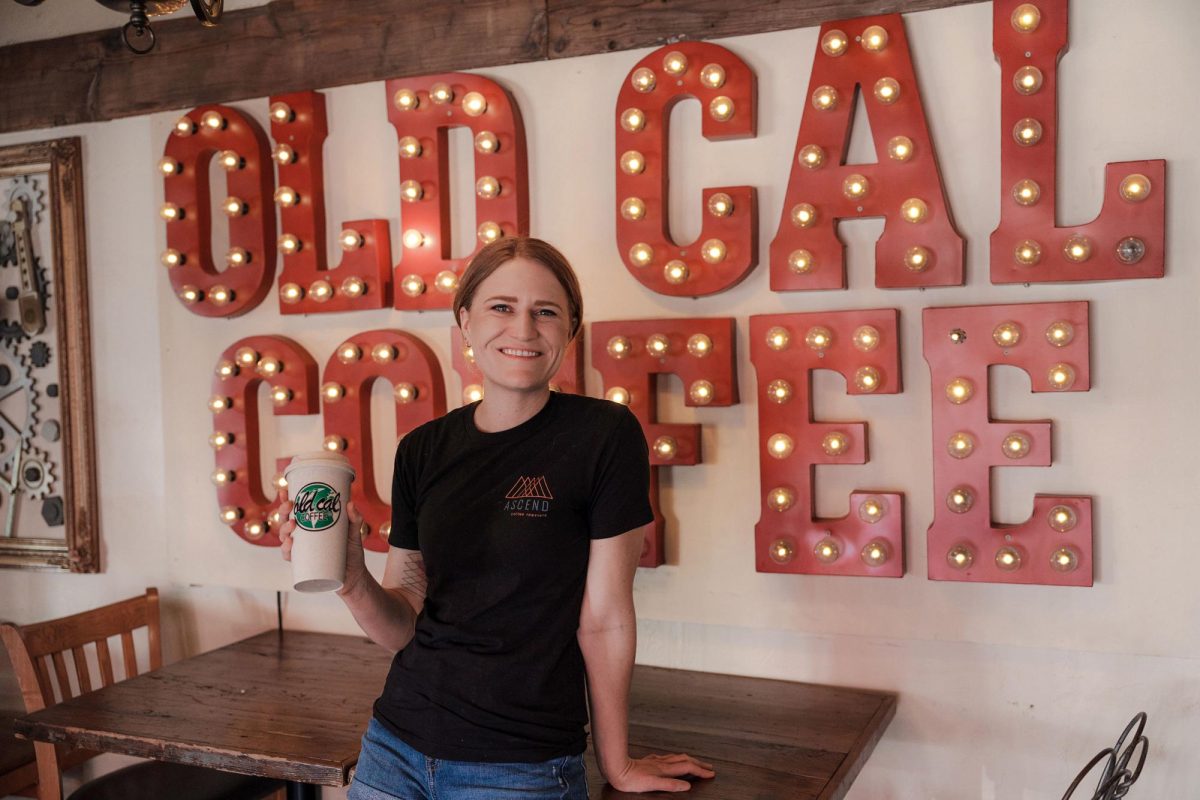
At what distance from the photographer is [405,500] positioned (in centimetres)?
175

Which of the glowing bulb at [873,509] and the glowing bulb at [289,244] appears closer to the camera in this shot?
the glowing bulb at [873,509]

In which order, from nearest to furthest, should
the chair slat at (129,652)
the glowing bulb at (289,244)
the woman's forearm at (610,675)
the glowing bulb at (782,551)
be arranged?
the woman's forearm at (610,675)
the glowing bulb at (782,551)
the glowing bulb at (289,244)
the chair slat at (129,652)

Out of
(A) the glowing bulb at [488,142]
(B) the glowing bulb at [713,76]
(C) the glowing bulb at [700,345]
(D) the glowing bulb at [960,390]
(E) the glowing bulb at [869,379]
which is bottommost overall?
(D) the glowing bulb at [960,390]

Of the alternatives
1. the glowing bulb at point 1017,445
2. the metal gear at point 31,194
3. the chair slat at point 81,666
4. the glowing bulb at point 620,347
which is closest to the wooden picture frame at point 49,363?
the metal gear at point 31,194

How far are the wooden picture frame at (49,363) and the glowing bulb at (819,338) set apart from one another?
82.0 inches

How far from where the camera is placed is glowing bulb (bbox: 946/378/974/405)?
2.10 meters

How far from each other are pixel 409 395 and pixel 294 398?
0.36m

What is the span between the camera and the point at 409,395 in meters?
2.55

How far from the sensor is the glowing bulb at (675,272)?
2297 millimetres

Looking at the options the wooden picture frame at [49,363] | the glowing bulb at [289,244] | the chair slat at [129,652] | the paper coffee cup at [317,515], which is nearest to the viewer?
the paper coffee cup at [317,515]

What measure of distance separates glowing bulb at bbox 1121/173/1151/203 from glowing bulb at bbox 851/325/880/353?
1.74 ft

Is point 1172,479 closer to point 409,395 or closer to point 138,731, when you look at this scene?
point 409,395

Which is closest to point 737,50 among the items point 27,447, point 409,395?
point 409,395

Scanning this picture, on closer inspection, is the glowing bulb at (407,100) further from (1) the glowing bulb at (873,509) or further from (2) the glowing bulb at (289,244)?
(1) the glowing bulb at (873,509)
